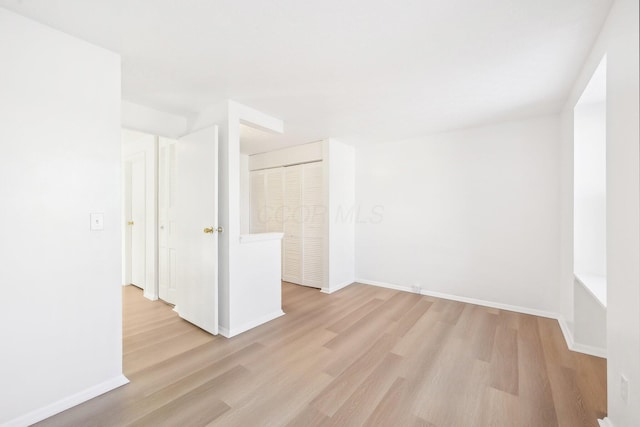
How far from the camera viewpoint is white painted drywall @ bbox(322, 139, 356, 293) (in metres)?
3.83

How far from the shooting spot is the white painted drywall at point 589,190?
2.18m

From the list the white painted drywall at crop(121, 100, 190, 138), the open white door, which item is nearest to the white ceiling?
the white painted drywall at crop(121, 100, 190, 138)

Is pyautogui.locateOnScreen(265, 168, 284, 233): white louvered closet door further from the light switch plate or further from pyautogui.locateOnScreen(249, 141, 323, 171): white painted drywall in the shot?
the light switch plate

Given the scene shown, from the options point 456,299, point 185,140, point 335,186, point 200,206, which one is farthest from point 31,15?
point 456,299

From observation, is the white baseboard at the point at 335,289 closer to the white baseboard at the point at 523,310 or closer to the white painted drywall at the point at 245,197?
the white baseboard at the point at 523,310

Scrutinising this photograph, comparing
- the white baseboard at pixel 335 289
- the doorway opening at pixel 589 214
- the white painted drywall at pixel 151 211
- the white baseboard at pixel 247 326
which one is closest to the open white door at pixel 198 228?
the white baseboard at pixel 247 326

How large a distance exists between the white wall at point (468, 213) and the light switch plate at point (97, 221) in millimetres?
3422

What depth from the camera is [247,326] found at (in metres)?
2.63

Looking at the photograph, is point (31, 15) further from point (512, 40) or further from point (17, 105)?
point (512, 40)

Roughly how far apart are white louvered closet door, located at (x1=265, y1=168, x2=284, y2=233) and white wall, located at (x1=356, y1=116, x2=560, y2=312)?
1.35 m

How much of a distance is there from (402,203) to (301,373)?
9.26 ft

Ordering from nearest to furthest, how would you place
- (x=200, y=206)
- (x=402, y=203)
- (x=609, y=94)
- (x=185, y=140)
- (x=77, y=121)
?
1. (x=609, y=94)
2. (x=77, y=121)
3. (x=200, y=206)
4. (x=185, y=140)
5. (x=402, y=203)

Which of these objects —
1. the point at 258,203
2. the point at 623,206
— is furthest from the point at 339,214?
the point at 623,206

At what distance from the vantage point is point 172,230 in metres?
3.30
